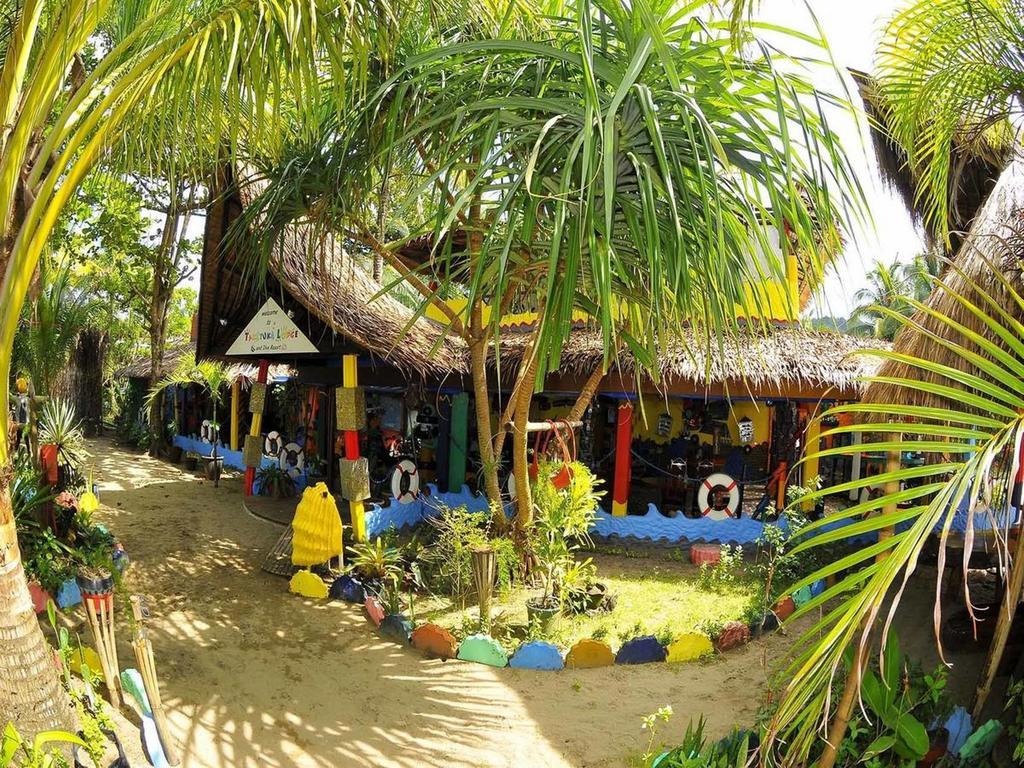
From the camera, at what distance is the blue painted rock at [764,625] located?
5.42m

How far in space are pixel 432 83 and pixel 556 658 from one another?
3.72 m

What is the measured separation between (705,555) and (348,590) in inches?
151

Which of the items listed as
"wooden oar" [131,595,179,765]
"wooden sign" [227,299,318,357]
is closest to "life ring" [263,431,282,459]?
"wooden sign" [227,299,318,357]

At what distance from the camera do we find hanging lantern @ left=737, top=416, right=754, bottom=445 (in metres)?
9.73

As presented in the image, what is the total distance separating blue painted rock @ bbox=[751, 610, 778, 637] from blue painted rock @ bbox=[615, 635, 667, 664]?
0.92m

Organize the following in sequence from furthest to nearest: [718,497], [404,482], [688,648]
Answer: [404,482], [718,497], [688,648]

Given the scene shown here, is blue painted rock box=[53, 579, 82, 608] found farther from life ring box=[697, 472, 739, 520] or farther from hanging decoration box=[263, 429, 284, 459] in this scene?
hanging decoration box=[263, 429, 284, 459]

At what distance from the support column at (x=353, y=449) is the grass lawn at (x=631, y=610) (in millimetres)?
1047

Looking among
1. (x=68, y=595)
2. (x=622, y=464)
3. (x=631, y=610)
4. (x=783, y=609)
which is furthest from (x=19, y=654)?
(x=622, y=464)

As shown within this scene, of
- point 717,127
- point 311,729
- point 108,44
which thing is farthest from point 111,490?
point 717,127

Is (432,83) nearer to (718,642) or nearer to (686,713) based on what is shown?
(686,713)

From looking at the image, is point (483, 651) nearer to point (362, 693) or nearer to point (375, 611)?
point (362, 693)

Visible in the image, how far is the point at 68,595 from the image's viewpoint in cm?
517

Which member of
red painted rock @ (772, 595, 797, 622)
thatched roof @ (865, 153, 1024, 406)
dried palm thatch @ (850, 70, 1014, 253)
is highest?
dried palm thatch @ (850, 70, 1014, 253)
